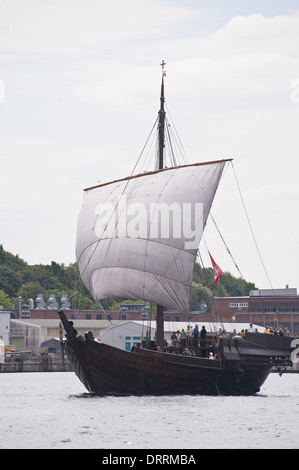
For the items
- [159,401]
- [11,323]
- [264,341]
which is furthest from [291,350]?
[11,323]

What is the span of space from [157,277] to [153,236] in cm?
268

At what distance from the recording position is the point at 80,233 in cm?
6656

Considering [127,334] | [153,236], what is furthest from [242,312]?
[153,236]

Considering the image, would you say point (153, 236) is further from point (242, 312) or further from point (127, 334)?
point (242, 312)

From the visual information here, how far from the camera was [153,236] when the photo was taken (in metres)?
62.8

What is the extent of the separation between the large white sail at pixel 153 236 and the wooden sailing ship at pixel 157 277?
0.20 ft

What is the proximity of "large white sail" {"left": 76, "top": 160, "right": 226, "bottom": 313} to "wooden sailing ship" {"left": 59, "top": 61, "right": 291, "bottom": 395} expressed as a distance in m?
0.06

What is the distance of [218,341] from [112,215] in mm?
11124

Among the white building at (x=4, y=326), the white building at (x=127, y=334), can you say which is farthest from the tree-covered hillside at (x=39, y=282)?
the white building at (x=127, y=334)

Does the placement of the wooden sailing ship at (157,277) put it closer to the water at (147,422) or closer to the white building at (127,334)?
the water at (147,422)

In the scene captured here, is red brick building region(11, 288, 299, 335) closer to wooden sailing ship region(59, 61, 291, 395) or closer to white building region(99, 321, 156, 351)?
white building region(99, 321, 156, 351)

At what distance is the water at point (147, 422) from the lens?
38.0m
